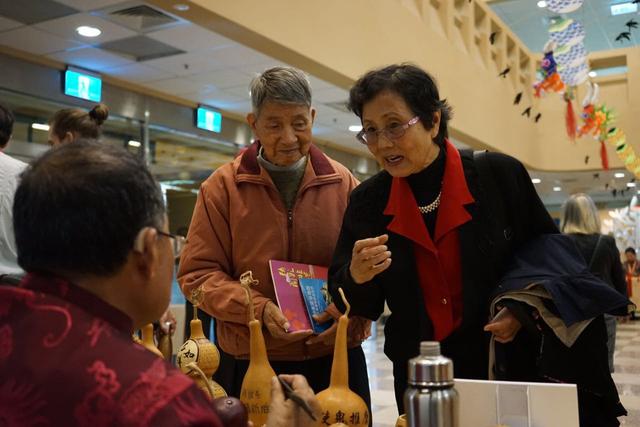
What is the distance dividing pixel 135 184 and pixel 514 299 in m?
0.97

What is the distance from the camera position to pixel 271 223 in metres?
2.01

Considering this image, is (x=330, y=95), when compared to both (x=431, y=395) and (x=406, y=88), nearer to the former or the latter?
(x=406, y=88)

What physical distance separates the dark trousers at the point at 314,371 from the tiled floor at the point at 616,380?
2716 millimetres

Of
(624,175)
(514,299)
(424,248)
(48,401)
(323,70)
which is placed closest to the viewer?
(48,401)

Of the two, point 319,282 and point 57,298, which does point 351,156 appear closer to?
point 319,282

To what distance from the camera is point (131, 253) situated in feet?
3.27

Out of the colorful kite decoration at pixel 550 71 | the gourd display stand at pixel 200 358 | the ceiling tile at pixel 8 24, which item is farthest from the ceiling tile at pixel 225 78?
the gourd display stand at pixel 200 358

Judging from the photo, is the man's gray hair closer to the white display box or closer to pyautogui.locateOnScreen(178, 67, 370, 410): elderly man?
pyautogui.locateOnScreen(178, 67, 370, 410): elderly man

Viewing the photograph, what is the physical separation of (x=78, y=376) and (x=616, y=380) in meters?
6.50

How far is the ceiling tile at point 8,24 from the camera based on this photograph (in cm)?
612

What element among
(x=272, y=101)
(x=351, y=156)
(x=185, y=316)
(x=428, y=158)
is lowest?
(x=185, y=316)

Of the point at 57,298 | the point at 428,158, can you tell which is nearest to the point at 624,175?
the point at 428,158

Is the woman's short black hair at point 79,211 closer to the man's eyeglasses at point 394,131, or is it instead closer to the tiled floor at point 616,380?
the man's eyeglasses at point 394,131

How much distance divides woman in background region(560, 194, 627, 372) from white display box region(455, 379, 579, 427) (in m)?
4.12
